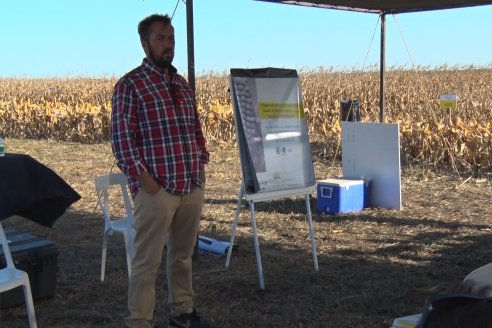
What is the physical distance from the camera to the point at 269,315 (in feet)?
14.4

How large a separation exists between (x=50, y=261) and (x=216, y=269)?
58.2 inches

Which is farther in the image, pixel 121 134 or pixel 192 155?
pixel 192 155

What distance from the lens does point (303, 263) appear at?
561cm

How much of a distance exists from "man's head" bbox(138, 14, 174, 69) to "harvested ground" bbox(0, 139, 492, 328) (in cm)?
188

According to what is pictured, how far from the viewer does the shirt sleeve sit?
335 cm

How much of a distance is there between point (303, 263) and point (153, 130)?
2.62 metres

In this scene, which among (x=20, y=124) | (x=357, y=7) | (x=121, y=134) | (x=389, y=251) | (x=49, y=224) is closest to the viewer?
(x=121, y=134)

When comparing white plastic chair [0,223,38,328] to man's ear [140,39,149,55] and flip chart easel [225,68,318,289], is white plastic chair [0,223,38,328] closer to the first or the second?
man's ear [140,39,149,55]

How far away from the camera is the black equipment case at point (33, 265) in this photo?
14.5ft

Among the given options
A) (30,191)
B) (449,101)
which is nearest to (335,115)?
(449,101)

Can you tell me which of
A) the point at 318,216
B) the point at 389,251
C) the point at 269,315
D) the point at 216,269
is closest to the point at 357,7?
the point at 318,216

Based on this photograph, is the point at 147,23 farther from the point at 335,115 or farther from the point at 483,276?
the point at 335,115

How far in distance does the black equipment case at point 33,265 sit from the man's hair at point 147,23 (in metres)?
1.95

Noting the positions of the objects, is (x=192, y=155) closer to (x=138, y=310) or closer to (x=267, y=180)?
(x=138, y=310)
